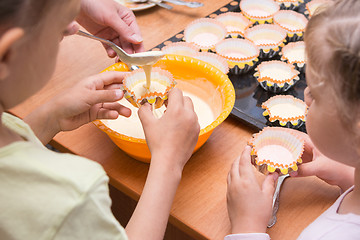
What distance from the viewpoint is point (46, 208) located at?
613mm

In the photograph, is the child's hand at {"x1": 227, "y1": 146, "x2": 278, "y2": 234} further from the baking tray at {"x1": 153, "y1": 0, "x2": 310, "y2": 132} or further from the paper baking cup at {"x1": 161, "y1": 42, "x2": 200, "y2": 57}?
the paper baking cup at {"x1": 161, "y1": 42, "x2": 200, "y2": 57}

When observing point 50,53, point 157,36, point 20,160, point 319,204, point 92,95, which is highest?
point 50,53

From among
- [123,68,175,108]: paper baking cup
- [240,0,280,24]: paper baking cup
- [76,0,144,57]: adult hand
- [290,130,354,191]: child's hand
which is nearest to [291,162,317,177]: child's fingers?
[290,130,354,191]: child's hand

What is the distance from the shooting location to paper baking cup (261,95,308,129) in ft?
3.46

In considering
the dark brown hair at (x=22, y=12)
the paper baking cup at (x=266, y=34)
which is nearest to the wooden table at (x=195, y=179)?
the paper baking cup at (x=266, y=34)

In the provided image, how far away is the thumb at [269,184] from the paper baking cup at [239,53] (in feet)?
1.42

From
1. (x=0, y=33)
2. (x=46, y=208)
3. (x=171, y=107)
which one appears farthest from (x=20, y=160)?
(x=171, y=107)

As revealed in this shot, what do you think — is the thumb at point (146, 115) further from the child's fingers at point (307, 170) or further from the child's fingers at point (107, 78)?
the child's fingers at point (307, 170)

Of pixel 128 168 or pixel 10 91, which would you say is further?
pixel 128 168

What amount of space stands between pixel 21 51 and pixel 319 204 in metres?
0.68

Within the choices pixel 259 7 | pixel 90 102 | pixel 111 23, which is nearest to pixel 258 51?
pixel 259 7

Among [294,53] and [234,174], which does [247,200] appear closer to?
[234,174]

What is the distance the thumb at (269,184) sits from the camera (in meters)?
0.86

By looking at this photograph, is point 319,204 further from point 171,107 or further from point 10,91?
point 10,91
